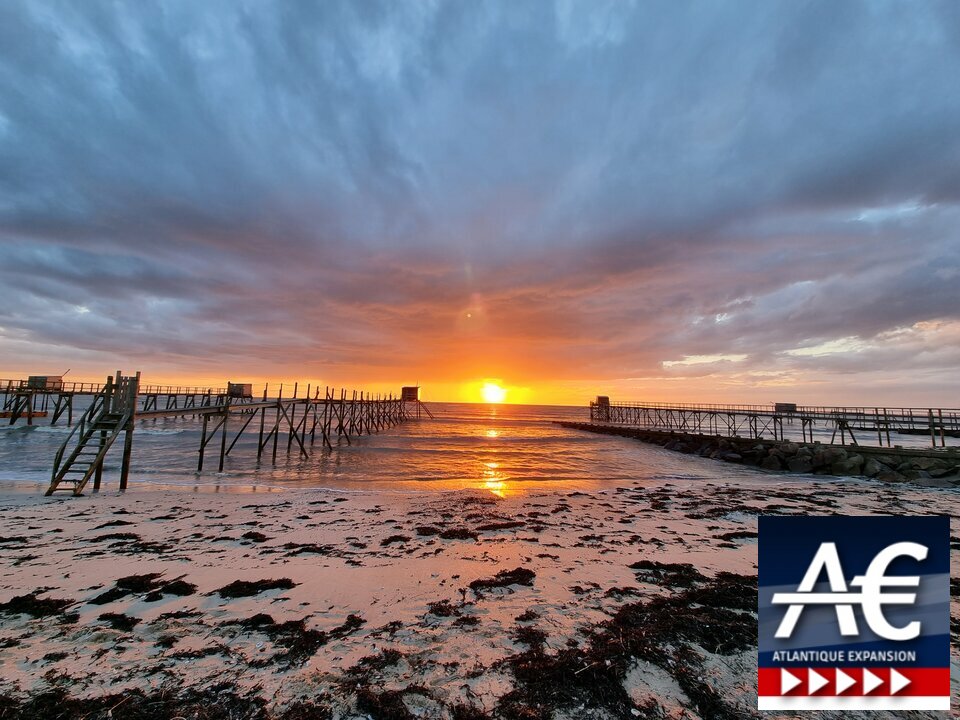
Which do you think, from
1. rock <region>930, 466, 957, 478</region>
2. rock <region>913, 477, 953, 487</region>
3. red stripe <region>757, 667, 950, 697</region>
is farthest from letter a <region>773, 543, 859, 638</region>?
rock <region>930, 466, 957, 478</region>

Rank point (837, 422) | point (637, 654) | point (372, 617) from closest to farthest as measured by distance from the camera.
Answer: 1. point (637, 654)
2. point (372, 617)
3. point (837, 422)

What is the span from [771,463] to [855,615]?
24558 mm

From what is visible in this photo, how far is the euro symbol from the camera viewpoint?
10.8 feet

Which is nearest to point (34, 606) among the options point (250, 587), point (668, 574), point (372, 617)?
point (250, 587)

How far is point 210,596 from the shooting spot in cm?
528

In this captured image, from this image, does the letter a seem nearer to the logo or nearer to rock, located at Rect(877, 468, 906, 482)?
the logo

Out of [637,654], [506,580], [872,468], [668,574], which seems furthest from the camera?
[872,468]

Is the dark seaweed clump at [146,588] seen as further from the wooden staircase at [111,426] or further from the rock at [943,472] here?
the rock at [943,472]

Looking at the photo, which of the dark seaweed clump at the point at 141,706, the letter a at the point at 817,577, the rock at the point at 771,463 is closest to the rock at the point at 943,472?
the rock at the point at 771,463

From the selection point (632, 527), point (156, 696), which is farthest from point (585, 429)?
point (156, 696)

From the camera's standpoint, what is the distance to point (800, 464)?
21391 millimetres

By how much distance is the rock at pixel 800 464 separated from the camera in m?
21.0

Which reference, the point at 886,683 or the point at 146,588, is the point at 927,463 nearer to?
the point at 886,683

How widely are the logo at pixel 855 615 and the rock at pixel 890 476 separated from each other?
778 inches
